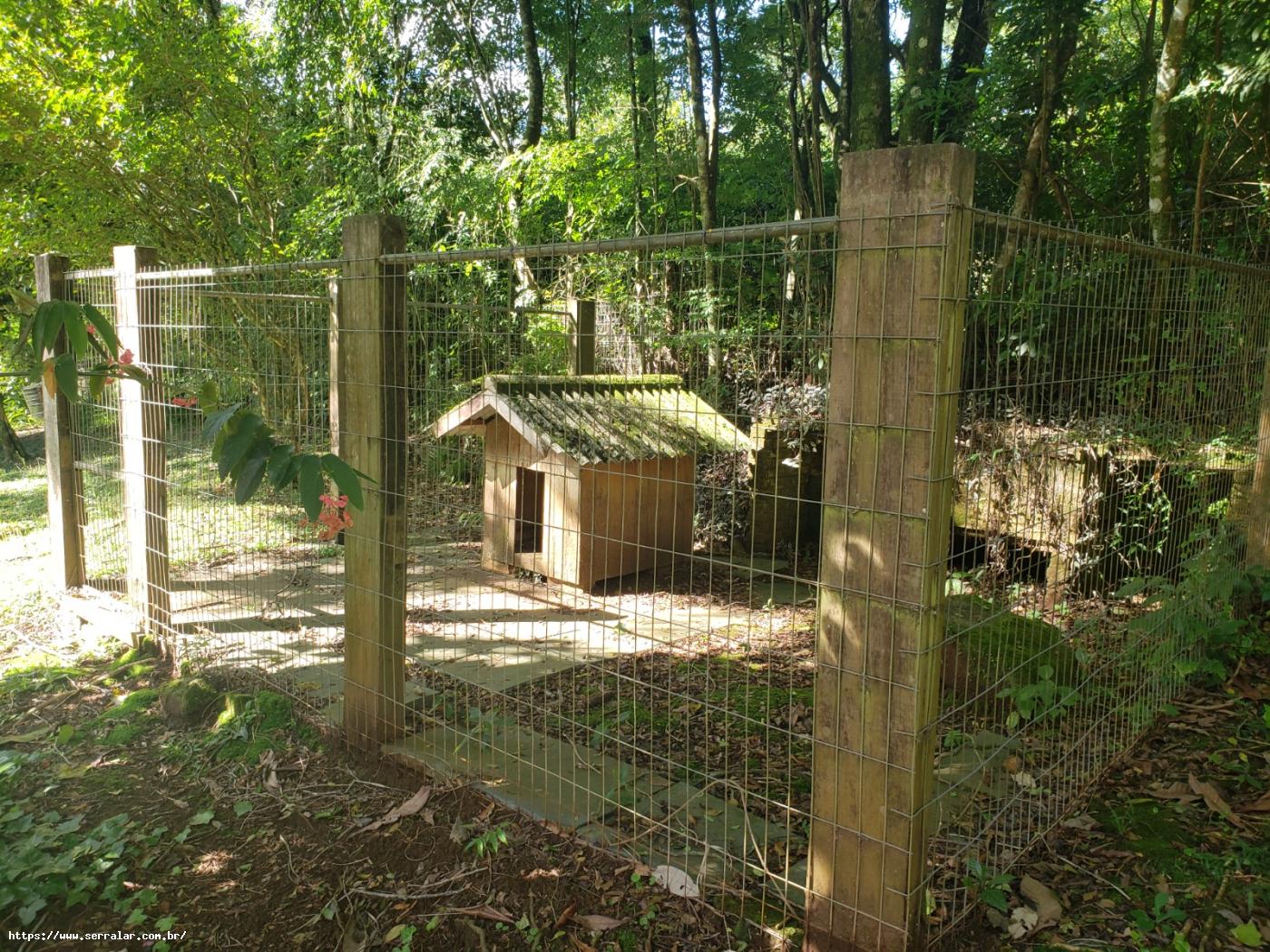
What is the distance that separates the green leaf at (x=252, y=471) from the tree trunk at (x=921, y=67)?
7163 mm

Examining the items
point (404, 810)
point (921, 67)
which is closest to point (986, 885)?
point (404, 810)

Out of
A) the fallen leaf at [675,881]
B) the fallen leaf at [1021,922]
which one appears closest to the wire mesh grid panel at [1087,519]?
the fallen leaf at [1021,922]

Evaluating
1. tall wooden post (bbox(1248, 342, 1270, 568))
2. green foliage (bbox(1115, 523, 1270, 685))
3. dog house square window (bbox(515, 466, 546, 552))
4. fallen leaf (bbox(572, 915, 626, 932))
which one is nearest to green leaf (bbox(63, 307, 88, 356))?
fallen leaf (bbox(572, 915, 626, 932))

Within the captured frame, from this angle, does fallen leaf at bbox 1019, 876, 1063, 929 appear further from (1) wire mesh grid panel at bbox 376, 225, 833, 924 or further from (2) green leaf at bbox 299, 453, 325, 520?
(2) green leaf at bbox 299, 453, 325, 520

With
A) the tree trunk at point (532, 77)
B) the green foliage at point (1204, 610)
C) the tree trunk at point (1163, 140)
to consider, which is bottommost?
the green foliage at point (1204, 610)

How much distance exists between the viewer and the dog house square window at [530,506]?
22.2ft

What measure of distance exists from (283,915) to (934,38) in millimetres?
8387

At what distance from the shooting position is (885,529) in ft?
7.13

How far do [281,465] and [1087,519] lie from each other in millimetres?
4283

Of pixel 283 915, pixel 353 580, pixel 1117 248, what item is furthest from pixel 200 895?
pixel 1117 248

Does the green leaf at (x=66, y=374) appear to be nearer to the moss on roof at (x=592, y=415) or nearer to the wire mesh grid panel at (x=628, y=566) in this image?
the wire mesh grid panel at (x=628, y=566)

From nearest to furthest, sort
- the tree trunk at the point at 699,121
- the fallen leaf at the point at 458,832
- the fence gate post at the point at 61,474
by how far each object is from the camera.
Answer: the fallen leaf at the point at 458,832
the fence gate post at the point at 61,474
the tree trunk at the point at 699,121

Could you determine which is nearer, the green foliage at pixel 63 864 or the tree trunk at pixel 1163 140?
the green foliage at pixel 63 864

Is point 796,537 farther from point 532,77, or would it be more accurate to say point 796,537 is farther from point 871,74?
point 532,77
